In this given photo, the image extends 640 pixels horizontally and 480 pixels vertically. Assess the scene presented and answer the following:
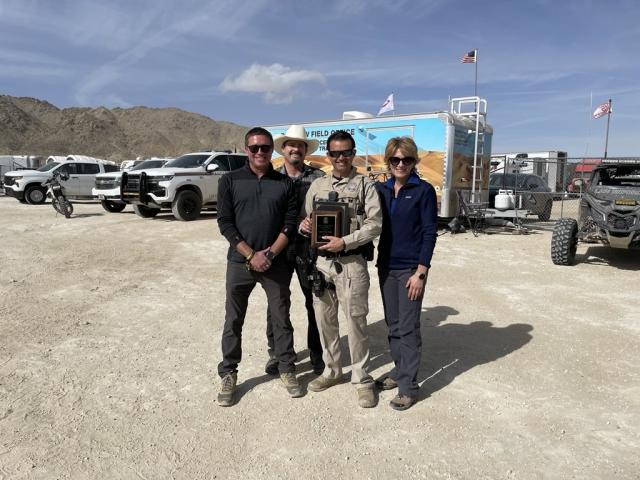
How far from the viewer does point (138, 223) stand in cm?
1230

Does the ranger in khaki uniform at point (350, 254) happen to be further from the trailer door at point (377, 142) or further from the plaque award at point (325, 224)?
the trailer door at point (377, 142)

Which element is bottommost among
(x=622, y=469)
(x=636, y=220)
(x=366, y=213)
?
(x=622, y=469)

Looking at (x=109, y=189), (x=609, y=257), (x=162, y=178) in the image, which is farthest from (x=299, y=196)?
(x=109, y=189)

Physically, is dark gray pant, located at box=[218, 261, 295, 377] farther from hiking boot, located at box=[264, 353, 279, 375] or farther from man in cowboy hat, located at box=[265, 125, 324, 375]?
hiking boot, located at box=[264, 353, 279, 375]

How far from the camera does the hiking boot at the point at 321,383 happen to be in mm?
3527

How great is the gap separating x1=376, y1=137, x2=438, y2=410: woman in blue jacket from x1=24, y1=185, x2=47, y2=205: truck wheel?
1877 centimetres

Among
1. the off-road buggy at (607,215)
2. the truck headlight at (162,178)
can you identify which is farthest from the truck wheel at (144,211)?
the off-road buggy at (607,215)

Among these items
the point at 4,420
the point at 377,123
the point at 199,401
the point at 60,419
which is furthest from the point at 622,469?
the point at 377,123

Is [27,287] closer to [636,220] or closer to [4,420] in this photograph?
[4,420]

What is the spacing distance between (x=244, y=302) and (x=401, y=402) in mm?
1284

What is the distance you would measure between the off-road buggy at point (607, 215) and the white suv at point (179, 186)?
7861 millimetres

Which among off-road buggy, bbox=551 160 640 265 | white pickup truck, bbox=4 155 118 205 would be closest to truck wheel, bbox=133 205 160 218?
white pickup truck, bbox=4 155 118 205

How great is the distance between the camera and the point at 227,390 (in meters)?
3.38

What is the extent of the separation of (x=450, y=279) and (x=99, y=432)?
5.30 metres
